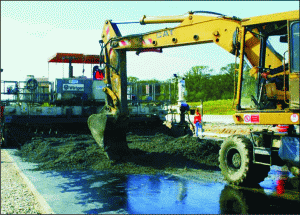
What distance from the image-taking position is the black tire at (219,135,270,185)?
7297 millimetres

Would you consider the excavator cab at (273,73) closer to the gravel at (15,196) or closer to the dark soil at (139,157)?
the dark soil at (139,157)

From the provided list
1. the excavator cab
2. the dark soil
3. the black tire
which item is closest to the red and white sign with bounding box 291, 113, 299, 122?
the excavator cab

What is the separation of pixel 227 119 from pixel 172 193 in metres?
22.5

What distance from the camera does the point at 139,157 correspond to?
10.1 m

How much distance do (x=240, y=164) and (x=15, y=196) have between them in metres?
4.35

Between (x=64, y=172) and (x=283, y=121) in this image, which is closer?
(x=283, y=121)

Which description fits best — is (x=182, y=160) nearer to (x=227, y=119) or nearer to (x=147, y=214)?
(x=147, y=214)

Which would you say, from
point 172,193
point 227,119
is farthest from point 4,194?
point 227,119

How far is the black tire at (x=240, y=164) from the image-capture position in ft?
23.9

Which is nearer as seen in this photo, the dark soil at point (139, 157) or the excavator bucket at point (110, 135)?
the dark soil at point (139, 157)

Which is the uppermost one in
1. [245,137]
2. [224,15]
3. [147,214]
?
[224,15]

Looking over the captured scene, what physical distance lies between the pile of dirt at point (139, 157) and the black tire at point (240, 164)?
1.58m

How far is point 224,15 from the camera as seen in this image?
26.7 ft

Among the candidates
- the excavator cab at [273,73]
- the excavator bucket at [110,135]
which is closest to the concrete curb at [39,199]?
the excavator bucket at [110,135]
